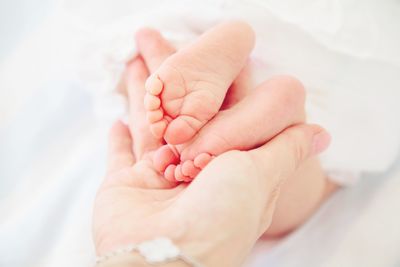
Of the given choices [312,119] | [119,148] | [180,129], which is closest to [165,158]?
[180,129]

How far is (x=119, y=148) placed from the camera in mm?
862

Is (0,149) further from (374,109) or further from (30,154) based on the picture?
(374,109)

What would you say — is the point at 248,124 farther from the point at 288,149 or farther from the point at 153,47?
the point at 153,47

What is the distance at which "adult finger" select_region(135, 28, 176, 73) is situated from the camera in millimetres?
828

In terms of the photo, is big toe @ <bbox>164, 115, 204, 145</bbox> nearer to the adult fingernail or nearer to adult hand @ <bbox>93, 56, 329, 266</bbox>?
adult hand @ <bbox>93, 56, 329, 266</bbox>

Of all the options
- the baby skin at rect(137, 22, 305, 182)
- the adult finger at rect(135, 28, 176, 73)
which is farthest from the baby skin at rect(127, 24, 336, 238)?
the adult finger at rect(135, 28, 176, 73)

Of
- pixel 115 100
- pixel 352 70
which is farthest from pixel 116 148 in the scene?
pixel 352 70

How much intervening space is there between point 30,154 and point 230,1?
505mm

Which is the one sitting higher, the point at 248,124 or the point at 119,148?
the point at 248,124

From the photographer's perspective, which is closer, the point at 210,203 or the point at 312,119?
the point at 210,203

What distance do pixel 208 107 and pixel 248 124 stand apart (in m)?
0.06

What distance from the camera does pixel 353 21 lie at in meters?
0.82

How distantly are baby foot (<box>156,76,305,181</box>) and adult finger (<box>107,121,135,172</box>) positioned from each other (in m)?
0.17

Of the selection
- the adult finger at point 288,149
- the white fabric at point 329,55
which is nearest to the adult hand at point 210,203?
the adult finger at point 288,149
